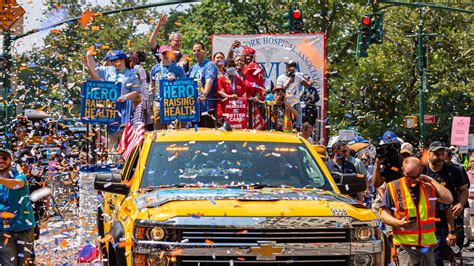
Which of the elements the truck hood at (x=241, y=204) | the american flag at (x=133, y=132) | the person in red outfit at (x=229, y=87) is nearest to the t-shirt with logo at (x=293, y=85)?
the person in red outfit at (x=229, y=87)

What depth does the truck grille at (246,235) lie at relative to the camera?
777 centimetres

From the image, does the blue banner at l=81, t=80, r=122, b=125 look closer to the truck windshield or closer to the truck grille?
the truck windshield

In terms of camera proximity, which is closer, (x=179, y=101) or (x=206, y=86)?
(x=179, y=101)

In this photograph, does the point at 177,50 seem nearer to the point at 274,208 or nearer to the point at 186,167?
the point at 186,167

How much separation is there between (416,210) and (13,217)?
4.44 metres

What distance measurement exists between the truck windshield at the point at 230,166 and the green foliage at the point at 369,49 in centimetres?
3590

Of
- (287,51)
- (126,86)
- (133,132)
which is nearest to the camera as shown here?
(133,132)

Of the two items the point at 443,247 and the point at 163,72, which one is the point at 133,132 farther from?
the point at 443,247

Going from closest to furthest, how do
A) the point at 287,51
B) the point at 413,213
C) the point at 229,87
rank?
the point at 413,213, the point at 229,87, the point at 287,51

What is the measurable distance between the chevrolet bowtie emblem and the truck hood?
231mm

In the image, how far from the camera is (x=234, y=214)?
25.7 ft

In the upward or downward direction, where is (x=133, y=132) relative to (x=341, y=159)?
upward

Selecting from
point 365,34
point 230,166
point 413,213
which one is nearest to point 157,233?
point 230,166

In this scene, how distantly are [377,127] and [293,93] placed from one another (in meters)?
41.0
